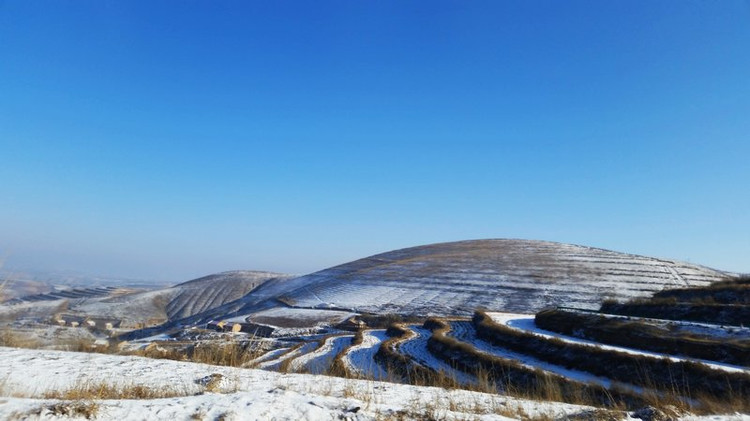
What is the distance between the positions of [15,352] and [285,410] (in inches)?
338

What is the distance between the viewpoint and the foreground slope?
5384 centimetres

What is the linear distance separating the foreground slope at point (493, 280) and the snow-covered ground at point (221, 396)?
4448 cm

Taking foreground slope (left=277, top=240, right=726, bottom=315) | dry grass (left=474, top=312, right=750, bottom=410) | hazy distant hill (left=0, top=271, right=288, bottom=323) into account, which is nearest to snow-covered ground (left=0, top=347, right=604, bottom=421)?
dry grass (left=474, top=312, right=750, bottom=410)

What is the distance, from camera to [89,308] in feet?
277

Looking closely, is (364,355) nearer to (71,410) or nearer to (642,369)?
(642,369)

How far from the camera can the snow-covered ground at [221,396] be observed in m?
4.61

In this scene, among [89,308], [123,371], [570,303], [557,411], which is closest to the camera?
[557,411]

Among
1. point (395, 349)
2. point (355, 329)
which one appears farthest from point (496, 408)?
point (355, 329)

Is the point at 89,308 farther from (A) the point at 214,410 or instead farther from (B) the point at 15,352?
(A) the point at 214,410

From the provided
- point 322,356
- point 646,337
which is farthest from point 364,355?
point 646,337

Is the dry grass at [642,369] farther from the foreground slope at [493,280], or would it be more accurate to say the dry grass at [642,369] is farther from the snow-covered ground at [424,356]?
the foreground slope at [493,280]

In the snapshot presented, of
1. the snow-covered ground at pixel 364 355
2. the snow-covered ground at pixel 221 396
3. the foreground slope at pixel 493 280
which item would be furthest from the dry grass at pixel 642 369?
the foreground slope at pixel 493 280

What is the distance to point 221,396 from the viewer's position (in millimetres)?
5277

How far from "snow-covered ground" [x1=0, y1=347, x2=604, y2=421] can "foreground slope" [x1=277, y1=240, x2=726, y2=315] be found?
44.5m
